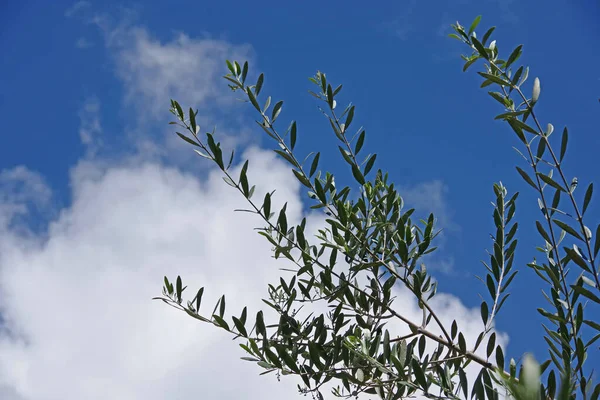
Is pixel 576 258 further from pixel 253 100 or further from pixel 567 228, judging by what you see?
pixel 253 100

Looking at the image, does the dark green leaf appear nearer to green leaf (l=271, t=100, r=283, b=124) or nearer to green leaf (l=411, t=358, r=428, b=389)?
green leaf (l=271, t=100, r=283, b=124)

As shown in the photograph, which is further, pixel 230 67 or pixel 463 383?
pixel 230 67

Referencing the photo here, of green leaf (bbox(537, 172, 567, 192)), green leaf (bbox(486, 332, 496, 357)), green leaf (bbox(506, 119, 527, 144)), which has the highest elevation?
green leaf (bbox(506, 119, 527, 144))

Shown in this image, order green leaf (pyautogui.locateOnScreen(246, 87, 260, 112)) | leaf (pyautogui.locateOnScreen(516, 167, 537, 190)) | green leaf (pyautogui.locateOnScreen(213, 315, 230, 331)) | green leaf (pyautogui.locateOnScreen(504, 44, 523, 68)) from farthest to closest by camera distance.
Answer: green leaf (pyautogui.locateOnScreen(246, 87, 260, 112)) → green leaf (pyautogui.locateOnScreen(213, 315, 230, 331)) → green leaf (pyautogui.locateOnScreen(504, 44, 523, 68)) → leaf (pyautogui.locateOnScreen(516, 167, 537, 190))

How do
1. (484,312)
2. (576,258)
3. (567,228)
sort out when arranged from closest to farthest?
(576,258) → (567,228) → (484,312)

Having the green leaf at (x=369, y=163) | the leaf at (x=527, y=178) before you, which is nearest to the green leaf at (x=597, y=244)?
the leaf at (x=527, y=178)

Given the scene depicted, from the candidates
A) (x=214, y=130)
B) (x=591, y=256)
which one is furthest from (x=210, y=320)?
(x=591, y=256)

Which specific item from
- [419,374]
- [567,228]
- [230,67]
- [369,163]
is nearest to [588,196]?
[567,228]

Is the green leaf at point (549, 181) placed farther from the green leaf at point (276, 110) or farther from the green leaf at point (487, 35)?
the green leaf at point (276, 110)

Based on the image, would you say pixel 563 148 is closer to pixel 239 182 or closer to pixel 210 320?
pixel 239 182

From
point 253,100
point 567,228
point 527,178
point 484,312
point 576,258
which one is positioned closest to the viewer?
point 576,258

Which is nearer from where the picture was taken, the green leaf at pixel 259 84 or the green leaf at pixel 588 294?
the green leaf at pixel 588 294

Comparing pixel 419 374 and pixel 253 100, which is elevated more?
pixel 253 100

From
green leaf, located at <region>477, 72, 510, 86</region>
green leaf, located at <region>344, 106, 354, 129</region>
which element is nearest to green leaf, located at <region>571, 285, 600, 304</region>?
green leaf, located at <region>477, 72, 510, 86</region>
